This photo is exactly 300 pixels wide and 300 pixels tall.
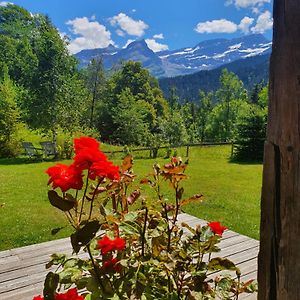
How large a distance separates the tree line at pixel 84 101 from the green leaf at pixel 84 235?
13885 mm

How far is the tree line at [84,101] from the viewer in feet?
47.0

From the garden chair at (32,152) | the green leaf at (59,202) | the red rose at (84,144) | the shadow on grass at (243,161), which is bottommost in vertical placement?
the shadow on grass at (243,161)

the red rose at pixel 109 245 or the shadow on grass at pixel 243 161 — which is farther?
the shadow on grass at pixel 243 161

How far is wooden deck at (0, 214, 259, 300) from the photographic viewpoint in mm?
2545

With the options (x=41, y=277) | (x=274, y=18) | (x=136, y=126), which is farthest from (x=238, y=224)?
(x=136, y=126)

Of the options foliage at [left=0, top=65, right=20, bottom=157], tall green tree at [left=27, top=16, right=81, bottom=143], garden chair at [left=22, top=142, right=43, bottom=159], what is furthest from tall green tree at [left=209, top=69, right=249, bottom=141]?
foliage at [left=0, top=65, right=20, bottom=157]

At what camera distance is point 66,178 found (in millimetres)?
942

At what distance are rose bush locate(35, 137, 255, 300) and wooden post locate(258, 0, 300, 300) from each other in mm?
411

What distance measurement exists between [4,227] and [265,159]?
4.82m

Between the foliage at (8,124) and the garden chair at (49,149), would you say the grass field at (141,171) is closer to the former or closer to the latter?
the garden chair at (49,149)

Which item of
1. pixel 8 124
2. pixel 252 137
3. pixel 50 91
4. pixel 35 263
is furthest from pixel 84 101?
pixel 35 263

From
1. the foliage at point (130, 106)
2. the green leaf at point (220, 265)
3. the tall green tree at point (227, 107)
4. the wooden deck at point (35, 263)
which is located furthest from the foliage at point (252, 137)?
the tall green tree at point (227, 107)

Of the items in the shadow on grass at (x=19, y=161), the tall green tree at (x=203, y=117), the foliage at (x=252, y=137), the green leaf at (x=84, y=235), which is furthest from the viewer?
the tall green tree at (x=203, y=117)

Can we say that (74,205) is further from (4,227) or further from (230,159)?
(230,159)
